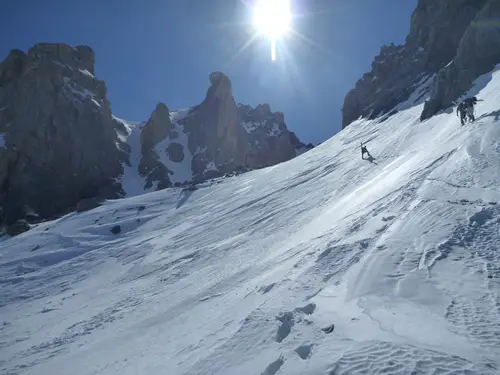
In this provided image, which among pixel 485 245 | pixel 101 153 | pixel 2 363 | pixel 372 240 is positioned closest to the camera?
pixel 485 245

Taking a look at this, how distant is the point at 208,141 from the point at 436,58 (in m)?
62.3

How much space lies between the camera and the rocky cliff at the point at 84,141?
233 feet

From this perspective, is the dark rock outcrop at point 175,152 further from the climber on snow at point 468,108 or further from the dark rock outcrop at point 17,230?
the climber on snow at point 468,108

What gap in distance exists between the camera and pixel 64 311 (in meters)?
19.6

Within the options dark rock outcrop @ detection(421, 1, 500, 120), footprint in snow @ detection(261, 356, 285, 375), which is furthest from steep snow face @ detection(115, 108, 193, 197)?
footprint in snow @ detection(261, 356, 285, 375)

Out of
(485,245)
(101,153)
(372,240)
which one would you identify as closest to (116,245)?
(372,240)

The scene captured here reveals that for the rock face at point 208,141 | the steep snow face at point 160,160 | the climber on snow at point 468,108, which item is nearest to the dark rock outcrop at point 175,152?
the rock face at point 208,141

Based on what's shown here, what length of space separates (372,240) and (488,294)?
364cm

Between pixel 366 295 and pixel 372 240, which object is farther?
pixel 372 240

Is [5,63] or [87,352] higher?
[5,63]

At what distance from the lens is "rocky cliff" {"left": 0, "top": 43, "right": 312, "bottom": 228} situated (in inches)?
2790

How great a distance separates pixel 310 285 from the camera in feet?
29.7

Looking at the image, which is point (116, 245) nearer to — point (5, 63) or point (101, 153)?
point (101, 153)

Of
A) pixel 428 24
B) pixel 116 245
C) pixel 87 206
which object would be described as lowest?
pixel 116 245
